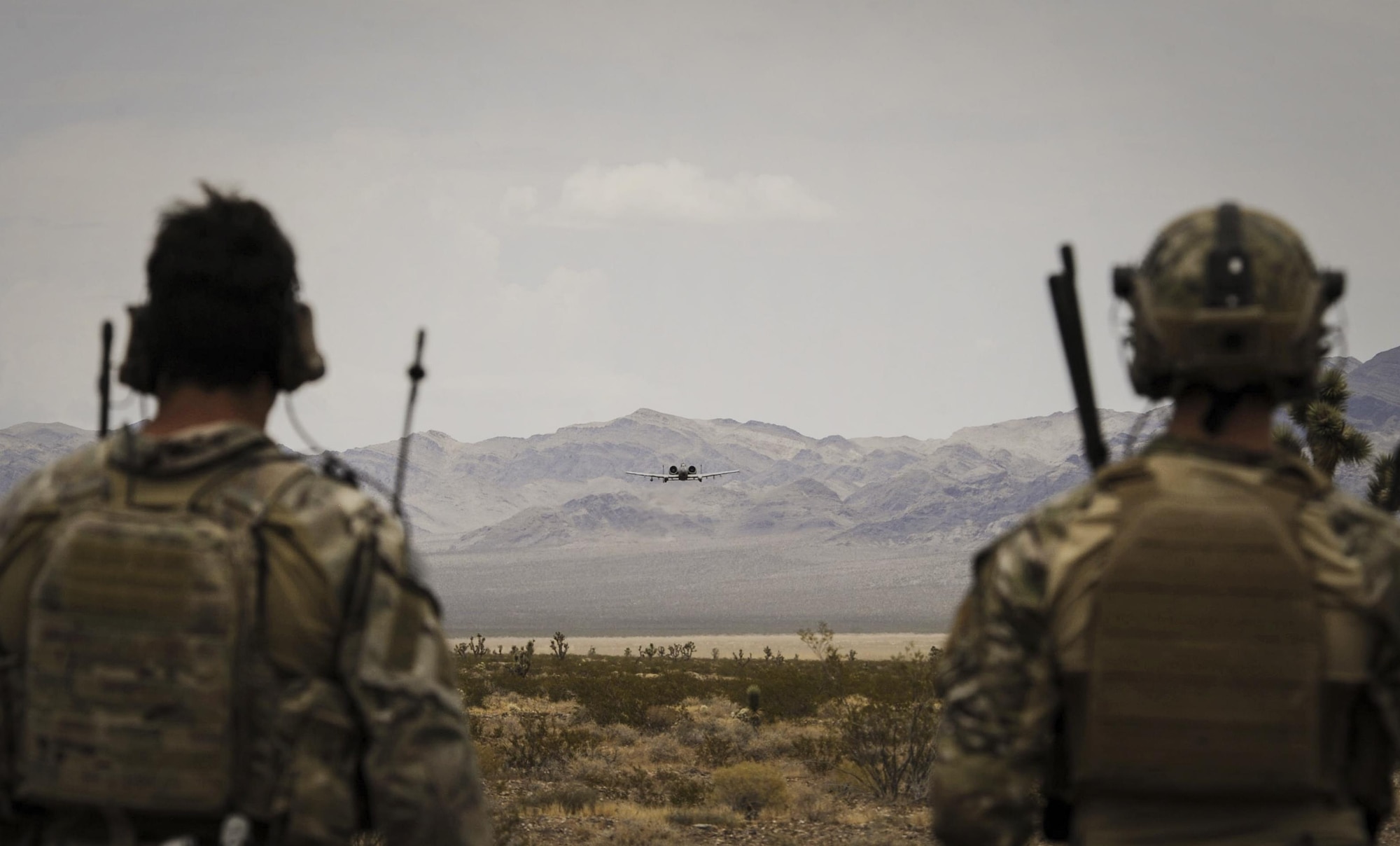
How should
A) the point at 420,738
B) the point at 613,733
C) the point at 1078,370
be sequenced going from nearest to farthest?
the point at 420,738, the point at 1078,370, the point at 613,733

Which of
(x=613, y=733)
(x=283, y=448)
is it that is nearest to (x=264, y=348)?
(x=283, y=448)

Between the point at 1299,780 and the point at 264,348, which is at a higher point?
the point at 264,348

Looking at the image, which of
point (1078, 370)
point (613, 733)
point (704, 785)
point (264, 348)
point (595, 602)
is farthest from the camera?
point (595, 602)

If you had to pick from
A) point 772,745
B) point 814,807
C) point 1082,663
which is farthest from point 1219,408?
point 772,745

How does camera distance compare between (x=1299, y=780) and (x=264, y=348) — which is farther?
(x=264, y=348)

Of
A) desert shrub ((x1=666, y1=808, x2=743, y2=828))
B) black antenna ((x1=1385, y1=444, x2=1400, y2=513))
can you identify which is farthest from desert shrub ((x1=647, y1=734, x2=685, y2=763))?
black antenna ((x1=1385, y1=444, x2=1400, y2=513))

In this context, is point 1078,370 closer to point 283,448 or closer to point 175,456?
point 283,448

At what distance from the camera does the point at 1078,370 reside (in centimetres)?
368

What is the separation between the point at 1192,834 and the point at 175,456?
2263 millimetres

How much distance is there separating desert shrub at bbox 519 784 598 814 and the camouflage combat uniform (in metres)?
11.8

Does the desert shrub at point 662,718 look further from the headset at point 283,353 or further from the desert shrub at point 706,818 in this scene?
the headset at point 283,353

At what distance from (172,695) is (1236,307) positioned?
238 centimetres

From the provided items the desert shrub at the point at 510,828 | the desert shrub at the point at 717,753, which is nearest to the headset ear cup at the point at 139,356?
the desert shrub at the point at 510,828

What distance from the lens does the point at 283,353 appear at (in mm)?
3008
